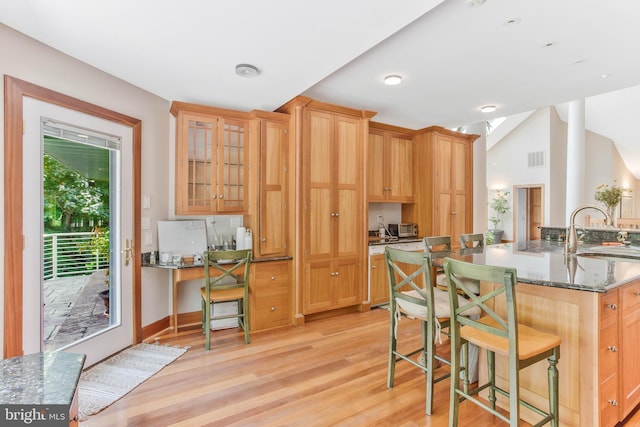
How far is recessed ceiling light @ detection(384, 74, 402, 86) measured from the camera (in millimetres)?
3219

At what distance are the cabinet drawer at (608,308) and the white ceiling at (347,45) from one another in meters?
1.86

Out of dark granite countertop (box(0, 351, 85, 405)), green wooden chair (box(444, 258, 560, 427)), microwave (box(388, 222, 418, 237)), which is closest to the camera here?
dark granite countertop (box(0, 351, 85, 405))

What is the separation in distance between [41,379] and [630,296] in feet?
9.97

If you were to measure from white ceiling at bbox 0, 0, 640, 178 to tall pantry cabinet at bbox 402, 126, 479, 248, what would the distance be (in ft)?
3.77

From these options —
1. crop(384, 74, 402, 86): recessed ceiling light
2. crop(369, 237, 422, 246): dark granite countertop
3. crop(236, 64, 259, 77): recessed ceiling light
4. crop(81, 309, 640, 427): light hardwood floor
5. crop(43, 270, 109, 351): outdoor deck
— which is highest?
crop(384, 74, 402, 86): recessed ceiling light

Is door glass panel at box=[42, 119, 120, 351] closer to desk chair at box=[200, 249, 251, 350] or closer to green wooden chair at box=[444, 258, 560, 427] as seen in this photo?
desk chair at box=[200, 249, 251, 350]

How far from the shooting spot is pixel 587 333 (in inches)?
67.7

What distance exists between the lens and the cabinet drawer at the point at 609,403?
68.5 inches

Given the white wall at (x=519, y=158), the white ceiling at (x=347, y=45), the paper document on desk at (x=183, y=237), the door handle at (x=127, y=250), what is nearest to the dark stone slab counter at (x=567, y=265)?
the white ceiling at (x=347, y=45)

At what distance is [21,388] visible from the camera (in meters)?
1.12

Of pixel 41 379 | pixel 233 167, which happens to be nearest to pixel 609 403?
pixel 41 379

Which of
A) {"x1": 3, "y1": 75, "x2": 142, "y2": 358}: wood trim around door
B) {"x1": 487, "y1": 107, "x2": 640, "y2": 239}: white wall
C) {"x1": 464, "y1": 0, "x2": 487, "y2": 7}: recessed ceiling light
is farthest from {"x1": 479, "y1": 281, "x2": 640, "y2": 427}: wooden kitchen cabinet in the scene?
{"x1": 487, "y1": 107, "x2": 640, "y2": 239}: white wall

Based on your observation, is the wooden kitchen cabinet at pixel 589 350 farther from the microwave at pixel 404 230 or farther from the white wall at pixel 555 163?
the white wall at pixel 555 163

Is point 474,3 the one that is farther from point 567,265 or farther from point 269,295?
point 269,295
